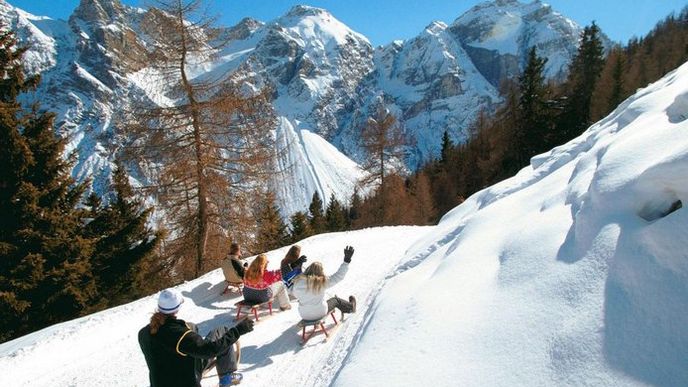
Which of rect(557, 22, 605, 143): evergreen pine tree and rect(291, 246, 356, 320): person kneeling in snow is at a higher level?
rect(557, 22, 605, 143): evergreen pine tree

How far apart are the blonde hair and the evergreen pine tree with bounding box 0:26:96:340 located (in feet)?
29.9

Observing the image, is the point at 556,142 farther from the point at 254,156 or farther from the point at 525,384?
the point at 525,384

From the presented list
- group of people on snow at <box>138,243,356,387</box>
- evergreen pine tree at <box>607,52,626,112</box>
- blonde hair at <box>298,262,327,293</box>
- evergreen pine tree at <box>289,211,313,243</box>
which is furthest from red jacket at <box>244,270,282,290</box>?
evergreen pine tree at <box>289,211,313,243</box>

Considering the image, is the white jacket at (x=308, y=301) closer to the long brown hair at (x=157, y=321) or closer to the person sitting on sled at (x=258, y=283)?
the person sitting on sled at (x=258, y=283)

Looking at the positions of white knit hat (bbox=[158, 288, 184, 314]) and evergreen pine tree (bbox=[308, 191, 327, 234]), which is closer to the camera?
white knit hat (bbox=[158, 288, 184, 314])

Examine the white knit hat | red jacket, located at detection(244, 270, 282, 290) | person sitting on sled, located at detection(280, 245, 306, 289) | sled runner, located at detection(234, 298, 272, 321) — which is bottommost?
sled runner, located at detection(234, 298, 272, 321)

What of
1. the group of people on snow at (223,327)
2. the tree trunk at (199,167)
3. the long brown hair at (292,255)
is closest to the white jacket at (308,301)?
the group of people on snow at (223,327)

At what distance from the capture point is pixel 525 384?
2.88 m

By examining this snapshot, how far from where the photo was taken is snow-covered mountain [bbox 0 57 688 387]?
276 cm

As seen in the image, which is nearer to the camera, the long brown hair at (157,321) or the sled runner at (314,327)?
the long brown hair at (157,321)

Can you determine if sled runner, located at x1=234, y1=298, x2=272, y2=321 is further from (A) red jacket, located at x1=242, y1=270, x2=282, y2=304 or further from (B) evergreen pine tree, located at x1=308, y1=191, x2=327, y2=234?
(B) evergreen pine tree, located at x1=308, y1=191, x2=327, y2=234

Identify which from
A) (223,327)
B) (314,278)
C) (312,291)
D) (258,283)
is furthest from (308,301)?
(223,327)

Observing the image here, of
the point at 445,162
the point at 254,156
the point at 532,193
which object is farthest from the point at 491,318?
the point at 445,162

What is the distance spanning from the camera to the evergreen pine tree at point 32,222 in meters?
11.0
